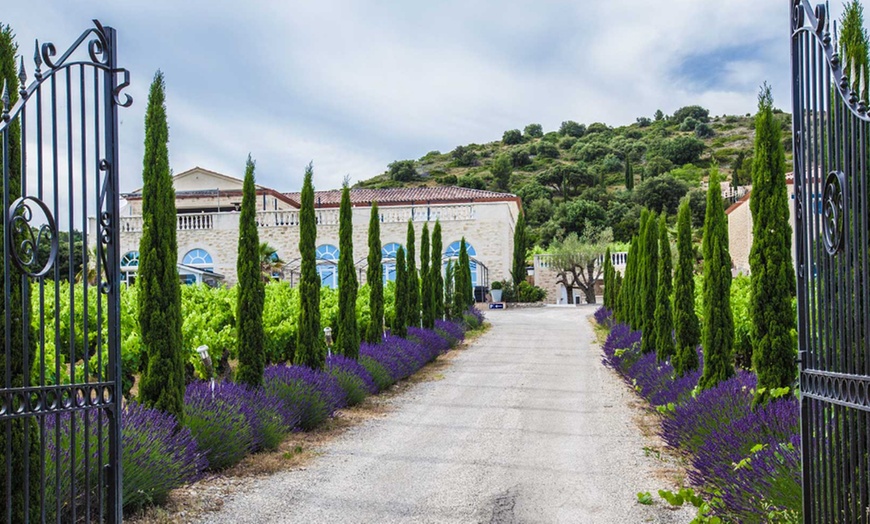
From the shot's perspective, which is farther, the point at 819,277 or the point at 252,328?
the point at 252,328

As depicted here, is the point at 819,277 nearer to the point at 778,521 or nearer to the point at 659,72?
the point at 778,521

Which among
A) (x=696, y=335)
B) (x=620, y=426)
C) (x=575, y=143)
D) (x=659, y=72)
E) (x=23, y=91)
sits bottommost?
(x=620, y=426)

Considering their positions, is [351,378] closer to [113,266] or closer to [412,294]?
[113,266]

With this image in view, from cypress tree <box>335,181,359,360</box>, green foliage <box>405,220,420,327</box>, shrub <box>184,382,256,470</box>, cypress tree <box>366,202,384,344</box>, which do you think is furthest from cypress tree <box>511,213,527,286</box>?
shrub <box>184,382,256,470</box>

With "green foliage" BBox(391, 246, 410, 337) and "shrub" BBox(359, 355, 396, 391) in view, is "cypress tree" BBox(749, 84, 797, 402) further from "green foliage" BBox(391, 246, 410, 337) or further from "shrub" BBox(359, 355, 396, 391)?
"green foliage" BBox(391, 246, 410, 337)

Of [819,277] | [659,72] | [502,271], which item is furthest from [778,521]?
[502,271]

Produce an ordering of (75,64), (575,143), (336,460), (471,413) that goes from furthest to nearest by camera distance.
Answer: (575,143), (471,413), (336,460), (75,64)

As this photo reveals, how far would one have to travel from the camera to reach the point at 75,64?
4.05 metres

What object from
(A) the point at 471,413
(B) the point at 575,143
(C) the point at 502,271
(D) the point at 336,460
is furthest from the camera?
(B) the point at 575,143

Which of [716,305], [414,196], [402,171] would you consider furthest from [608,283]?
[402,171]

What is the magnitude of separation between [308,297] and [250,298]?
1.81 meters

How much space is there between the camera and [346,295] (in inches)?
484

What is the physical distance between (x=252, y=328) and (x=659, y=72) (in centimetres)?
629

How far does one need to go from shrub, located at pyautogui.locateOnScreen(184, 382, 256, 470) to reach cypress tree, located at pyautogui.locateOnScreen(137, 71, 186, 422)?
0.74 ft
